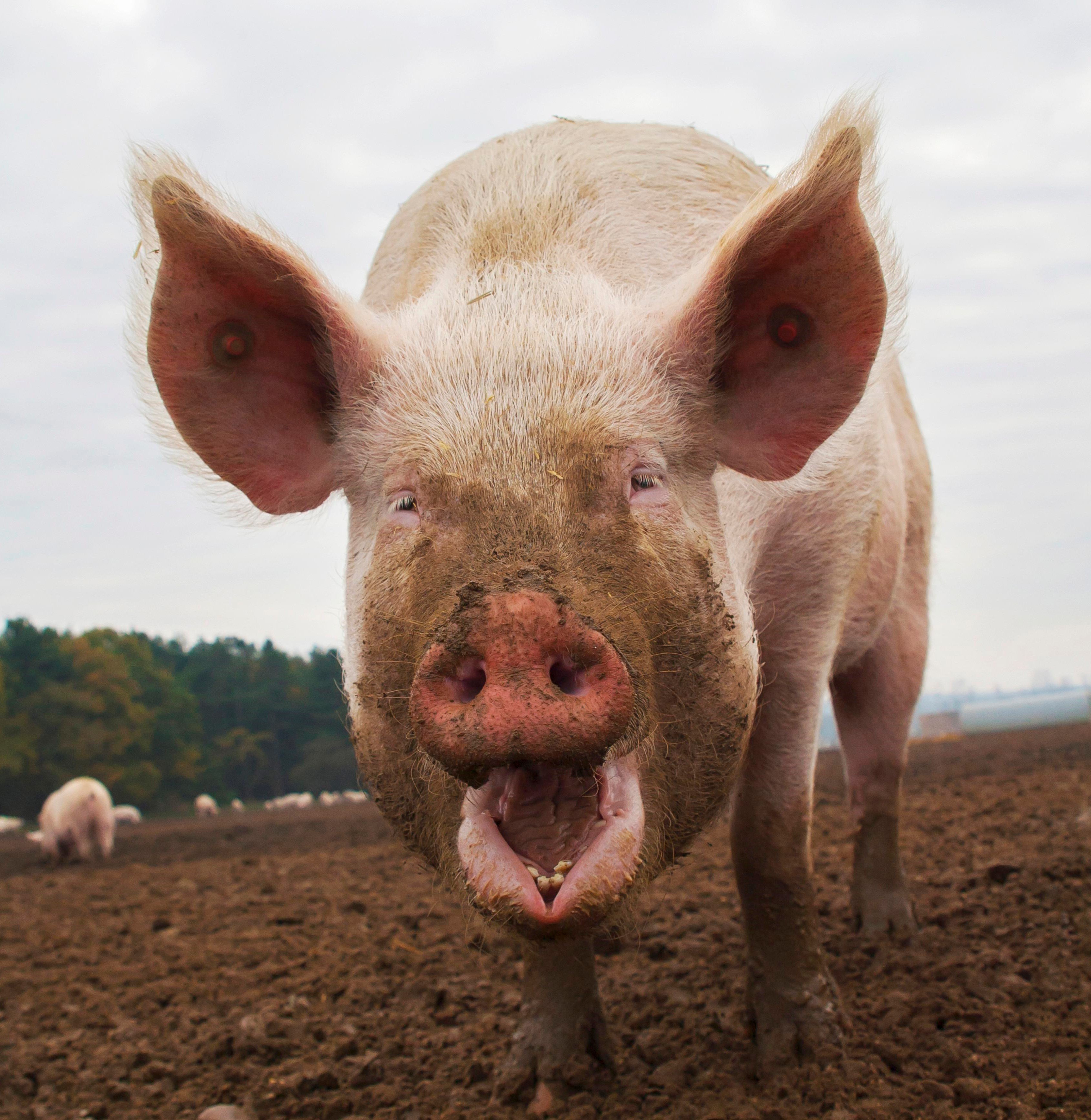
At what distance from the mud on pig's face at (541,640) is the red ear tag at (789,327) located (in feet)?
1.28

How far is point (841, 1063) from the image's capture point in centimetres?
320

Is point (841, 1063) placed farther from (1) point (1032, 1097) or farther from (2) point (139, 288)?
(2) point (139, 288)

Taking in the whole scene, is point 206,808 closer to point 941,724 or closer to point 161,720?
point 161,720

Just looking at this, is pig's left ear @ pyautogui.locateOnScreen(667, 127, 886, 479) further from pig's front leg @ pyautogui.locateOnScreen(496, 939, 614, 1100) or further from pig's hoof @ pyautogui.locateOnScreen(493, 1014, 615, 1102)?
pig's hoof @ pyautogui.locateOnScreen(493, 1014, 615, 1102)

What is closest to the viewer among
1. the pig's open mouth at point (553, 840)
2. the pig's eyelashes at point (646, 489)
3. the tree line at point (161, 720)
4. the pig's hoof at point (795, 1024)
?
the pig's open mouth at point (553, 840)

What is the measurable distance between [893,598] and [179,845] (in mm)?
13304

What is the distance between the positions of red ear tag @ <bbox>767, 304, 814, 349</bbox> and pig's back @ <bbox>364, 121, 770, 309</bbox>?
0.40 meters

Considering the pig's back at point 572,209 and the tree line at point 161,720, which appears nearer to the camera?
the pig's back at point 572,209

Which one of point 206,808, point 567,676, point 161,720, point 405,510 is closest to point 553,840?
point 567,676

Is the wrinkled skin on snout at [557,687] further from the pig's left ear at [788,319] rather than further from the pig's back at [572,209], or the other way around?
the pig's back at [572,209]

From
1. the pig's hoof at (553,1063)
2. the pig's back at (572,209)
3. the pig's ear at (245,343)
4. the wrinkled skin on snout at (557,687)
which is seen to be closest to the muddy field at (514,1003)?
the pig's hoof at (553,1063)

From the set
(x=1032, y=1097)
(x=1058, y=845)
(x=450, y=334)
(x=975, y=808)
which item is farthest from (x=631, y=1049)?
(x=975, y=808)

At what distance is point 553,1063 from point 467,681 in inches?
74.1

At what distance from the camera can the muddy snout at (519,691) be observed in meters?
1.82
